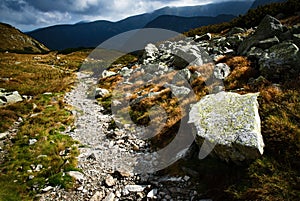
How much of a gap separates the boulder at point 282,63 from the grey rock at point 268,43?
7.05 feet

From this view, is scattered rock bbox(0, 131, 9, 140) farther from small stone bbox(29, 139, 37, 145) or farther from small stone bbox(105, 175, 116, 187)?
small stone bbox(105, 175, 116, 187)

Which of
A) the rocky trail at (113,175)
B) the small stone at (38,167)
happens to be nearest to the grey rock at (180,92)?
the rocky trail at (113,175)

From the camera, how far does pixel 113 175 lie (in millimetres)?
7863

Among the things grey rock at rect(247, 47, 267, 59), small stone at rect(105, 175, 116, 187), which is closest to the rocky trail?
small stone at rect(105, 175, 116, 187)

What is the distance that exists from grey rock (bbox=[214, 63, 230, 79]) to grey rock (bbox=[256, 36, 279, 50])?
262 cm

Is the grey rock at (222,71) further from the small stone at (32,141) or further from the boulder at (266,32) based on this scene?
the small stone at (32,141)

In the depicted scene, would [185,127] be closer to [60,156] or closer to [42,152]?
[60,156]

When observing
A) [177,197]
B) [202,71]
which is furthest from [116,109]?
[177,197]

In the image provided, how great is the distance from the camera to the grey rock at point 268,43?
44.7 feet

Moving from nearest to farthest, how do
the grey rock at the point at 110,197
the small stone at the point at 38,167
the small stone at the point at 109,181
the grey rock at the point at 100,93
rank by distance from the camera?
the grey rock at the point at 110,197, the small stone at the point at 109,181, the small stone at the point at 38,167, the grey rock at the point at 100,93

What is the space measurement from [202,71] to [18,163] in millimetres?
11987

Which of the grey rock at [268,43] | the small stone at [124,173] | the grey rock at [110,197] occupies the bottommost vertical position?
the grey rock at [110,197]

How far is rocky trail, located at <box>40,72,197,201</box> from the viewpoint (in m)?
6.78

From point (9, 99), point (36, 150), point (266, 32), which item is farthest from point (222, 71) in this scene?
point (9, 99)
